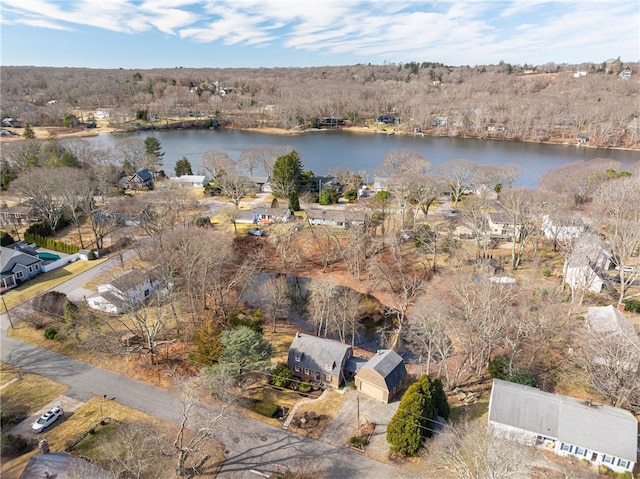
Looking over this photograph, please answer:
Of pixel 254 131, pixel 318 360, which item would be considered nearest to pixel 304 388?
pixel 318 360

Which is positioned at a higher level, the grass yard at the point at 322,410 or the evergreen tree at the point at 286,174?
the evergreen tree at the point at 286,174

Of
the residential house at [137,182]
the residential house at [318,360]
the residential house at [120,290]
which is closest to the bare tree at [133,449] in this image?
the residential house at [318,360]

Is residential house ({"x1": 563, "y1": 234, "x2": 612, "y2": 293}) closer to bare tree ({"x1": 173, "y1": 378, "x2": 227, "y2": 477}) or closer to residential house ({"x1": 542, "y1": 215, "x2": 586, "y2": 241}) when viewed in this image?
residential house ({"x1": 542, "y1": 215, "x2": 586, "y2": 241})

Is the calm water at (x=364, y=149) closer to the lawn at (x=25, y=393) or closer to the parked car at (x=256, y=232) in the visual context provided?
the parked car at (x=256, y=232)

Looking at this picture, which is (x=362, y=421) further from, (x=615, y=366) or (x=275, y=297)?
(x=615, y=366)

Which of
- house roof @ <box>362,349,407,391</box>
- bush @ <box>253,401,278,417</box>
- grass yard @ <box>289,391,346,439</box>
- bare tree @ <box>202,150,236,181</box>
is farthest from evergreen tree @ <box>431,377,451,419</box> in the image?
bare tree @ <box>202,150,236,181</box>

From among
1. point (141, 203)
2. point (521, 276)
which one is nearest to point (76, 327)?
point (141, 203)

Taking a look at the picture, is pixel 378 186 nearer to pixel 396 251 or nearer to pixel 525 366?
pixel 396 251
